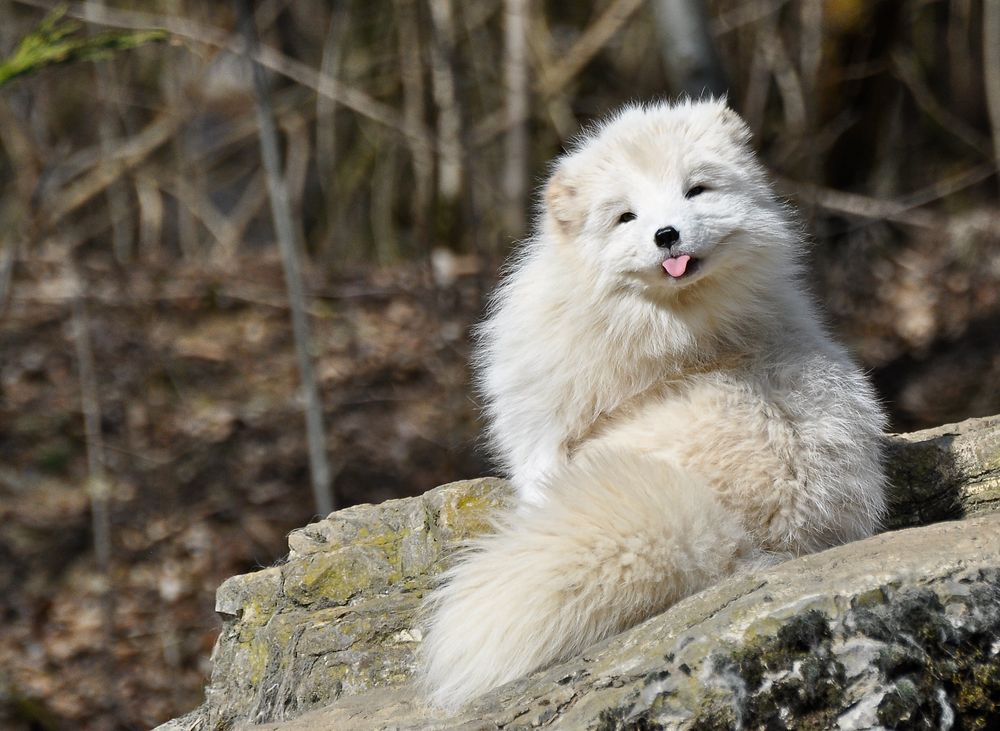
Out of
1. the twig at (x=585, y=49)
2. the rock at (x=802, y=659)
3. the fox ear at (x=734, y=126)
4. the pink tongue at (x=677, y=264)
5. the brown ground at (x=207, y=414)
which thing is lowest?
the rock at (x=802, y=659)

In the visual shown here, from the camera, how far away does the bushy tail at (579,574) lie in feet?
8.43

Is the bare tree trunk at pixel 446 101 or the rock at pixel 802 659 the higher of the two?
the bare tree trunk at pixel 446 101

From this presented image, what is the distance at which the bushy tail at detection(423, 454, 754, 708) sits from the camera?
8.43 feet

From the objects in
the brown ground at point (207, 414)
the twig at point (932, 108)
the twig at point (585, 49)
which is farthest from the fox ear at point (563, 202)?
the twig at point (932, 108)

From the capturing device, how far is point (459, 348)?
331 inches

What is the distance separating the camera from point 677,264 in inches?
117

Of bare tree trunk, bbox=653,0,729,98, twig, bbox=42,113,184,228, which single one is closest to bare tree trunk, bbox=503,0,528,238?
twig, bbox=42,113,184,228

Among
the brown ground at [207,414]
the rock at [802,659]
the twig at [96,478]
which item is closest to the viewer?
the rock at [802,659]

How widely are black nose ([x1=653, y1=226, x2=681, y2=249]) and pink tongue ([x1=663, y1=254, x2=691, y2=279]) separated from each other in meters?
0.05

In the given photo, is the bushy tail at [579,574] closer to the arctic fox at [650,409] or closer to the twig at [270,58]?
the arctic fox at [650,409]

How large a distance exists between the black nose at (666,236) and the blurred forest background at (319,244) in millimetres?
3018

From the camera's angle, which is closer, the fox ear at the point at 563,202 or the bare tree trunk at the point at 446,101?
the fox ear at the point at 563,202

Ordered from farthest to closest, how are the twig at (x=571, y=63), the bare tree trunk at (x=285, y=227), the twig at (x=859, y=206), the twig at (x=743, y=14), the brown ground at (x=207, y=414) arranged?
1. the twig at (x=571, y=63)
2. the twig at (x=743, y=14)
3. the twig at (x=859, y=206)
4. the brown ground at (x=207, y=414)
5. the bare tree trunk at (x=285, y=227)

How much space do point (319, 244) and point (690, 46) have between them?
216 inches
